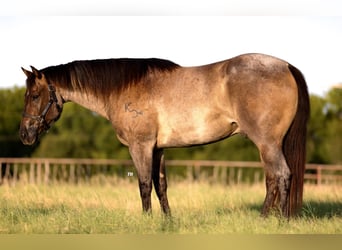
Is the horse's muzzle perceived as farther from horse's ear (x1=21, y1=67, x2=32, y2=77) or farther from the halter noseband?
horse's ear (x1=21, y1=67, x2=32, y2=77)

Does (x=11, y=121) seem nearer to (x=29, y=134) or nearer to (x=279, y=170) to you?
(x=29, y=134)

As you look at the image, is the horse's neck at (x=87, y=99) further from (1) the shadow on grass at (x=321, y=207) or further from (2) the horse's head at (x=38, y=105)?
(1) the shadow on grass at (x=321, y=207)

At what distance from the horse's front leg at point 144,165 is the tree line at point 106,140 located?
1990 cm

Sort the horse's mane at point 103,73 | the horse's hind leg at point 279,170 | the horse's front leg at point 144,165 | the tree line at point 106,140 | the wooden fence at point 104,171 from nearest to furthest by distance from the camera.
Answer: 1. the horse's hind leg at point 279,170
2. the horse's front leg at point 144,165
3. the horse's mane at point 103,73
4. the wooden fence at point 104,171
5. the tree line at point 106,140

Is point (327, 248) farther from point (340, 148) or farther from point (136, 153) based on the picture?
point (340, 148)

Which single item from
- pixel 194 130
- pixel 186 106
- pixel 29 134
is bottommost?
pixel 29 134

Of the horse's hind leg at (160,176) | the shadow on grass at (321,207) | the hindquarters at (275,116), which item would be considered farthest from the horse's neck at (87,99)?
the shadow on grass at (321,207)

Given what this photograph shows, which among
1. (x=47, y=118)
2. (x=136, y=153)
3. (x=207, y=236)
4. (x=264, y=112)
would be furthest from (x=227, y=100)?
(x=47, y=118)

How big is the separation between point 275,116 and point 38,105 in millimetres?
3809

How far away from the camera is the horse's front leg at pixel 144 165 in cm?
842

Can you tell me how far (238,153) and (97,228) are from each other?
2258cm

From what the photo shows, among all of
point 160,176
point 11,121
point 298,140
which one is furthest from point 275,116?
point 11,121

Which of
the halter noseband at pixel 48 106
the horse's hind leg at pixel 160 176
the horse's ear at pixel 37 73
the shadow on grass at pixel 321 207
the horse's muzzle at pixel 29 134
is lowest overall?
the shadow on grass at pixel 321 207

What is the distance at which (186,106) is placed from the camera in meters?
8.23
